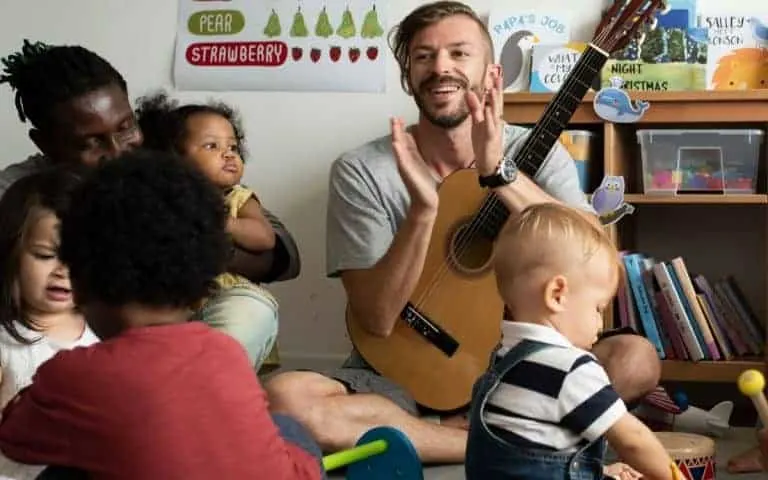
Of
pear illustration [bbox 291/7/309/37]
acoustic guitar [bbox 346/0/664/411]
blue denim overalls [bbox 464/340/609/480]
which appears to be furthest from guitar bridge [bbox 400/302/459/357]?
pear illustration [bbox 291/7/309/37]

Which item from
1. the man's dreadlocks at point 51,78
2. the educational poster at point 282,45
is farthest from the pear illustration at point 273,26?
the man's dreadlocks at point 51,78

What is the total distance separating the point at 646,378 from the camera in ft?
6.25

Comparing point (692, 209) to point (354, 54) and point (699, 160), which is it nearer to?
point (699, 160)

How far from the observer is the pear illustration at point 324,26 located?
255 centimetres

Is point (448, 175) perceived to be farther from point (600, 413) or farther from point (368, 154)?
point (600, 413)

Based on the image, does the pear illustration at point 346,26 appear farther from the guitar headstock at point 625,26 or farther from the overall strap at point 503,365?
the overall strap at point 503,365

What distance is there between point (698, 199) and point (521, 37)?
→ 533mm

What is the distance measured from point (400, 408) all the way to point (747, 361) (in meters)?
0.76

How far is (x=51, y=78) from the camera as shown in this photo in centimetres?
183

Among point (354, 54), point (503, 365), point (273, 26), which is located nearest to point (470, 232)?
point (503, 365)

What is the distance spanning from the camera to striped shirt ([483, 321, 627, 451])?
3.75ft

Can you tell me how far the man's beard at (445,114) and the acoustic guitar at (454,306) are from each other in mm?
105

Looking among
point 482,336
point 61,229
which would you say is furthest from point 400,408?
point 61,229

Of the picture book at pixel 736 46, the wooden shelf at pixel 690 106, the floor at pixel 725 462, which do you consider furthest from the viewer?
the picture book at pixel 736 46
